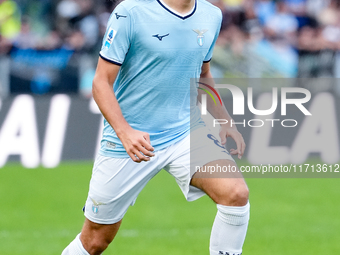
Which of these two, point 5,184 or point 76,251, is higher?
point 76,251

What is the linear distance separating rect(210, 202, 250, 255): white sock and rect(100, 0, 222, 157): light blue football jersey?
62 centimetres

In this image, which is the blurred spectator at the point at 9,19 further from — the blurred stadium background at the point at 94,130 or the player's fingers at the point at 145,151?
the player's fingers at the point at 145,151

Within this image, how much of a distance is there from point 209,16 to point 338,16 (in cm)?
1076

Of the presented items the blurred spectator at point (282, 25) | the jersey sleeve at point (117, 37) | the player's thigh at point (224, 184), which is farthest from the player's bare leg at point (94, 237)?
the blurred spectator at point (282, 25)

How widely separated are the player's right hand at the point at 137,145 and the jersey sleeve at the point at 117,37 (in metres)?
0.46

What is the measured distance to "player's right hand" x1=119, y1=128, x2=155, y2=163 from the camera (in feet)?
11.6

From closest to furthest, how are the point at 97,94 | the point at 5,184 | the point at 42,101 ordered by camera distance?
the point at 97,94, the point at 5,184, the point at 42,101

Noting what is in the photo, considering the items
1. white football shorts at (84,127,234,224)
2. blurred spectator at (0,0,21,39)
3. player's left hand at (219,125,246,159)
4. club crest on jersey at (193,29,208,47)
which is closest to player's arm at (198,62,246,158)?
player's left hand at (219,125,246,159)

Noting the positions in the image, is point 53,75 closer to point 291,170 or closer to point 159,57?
point 291,170

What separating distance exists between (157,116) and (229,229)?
2.79 ft

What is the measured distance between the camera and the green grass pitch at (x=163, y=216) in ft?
19.3

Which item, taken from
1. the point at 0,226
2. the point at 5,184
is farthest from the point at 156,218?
the point at 5,184

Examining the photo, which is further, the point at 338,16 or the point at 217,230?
the point at 338,16

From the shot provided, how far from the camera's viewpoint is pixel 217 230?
12.8ft
